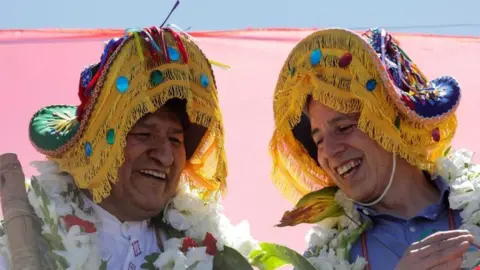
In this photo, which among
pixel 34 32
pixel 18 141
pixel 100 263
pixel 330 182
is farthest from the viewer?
pixel 34 32

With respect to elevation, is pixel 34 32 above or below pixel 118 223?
above

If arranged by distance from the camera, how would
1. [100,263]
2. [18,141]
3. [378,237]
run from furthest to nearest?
[18,141], [378,237], [100,263]

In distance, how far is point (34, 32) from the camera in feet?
15.1

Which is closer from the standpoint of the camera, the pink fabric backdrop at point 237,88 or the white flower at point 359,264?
the white flower at point 359,264

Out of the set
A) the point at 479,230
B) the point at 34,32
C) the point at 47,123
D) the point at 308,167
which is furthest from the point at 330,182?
the point at 34,32

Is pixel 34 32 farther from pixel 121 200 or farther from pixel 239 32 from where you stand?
pixel 121 200

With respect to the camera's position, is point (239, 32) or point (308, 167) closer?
point (308, 167)

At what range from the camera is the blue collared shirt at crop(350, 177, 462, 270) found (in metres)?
3.32

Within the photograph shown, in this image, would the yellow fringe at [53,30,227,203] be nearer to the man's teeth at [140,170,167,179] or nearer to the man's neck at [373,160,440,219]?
the man's teeth at [140,170,167,179]

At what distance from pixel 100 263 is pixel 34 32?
1.79m

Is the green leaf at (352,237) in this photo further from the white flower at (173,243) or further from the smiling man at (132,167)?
the white flower at (173,243)

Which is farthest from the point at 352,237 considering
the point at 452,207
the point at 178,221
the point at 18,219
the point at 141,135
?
the point at 18,219

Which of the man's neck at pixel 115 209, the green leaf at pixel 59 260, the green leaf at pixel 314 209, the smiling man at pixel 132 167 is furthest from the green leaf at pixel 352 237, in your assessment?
the green leaf at pixel 59 260

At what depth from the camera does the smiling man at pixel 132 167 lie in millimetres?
3219
